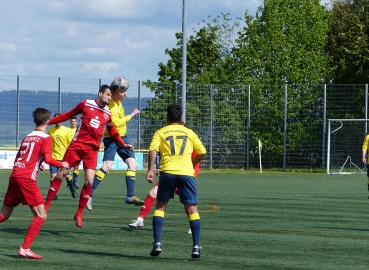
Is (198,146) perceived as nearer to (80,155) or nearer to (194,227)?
(194,227)

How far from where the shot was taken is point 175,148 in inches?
384

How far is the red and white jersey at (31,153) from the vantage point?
9352mm

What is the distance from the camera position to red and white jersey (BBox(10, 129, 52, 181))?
30.7 ft

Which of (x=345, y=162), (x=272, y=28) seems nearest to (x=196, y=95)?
(x=345, y=162)

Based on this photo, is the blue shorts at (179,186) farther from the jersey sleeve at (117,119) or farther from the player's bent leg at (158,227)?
the jersey sleeve at (117,119)

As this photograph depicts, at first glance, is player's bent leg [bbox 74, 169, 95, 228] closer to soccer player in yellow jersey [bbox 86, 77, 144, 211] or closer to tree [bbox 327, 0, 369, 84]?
soccer player in yellow jersey [bbox 86, 77, 144, 211]

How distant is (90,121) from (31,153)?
3.26 metres

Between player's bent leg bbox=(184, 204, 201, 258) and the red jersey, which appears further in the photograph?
the red jersey

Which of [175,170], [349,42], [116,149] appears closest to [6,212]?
[175,170]

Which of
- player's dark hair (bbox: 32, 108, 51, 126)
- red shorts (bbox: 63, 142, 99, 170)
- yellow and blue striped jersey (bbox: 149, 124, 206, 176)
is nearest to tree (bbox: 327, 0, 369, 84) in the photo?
red shorts (bbox: 63, 142, 99, 170)

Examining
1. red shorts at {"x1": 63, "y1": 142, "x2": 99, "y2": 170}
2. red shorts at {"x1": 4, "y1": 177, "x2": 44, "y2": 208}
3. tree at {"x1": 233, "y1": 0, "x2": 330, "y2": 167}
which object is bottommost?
red shorts at {"x1": 4, "y1": 177, "x2": 44, "y2": 208}

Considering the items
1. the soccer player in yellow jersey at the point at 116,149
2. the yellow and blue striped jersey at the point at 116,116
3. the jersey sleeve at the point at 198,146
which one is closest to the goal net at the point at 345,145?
the soccer player in yellow jersey at the point at 116,149

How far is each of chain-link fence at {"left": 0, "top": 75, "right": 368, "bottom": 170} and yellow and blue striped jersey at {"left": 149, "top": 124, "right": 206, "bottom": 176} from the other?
2940cm

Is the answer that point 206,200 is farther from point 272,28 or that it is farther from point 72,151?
point 272,28
